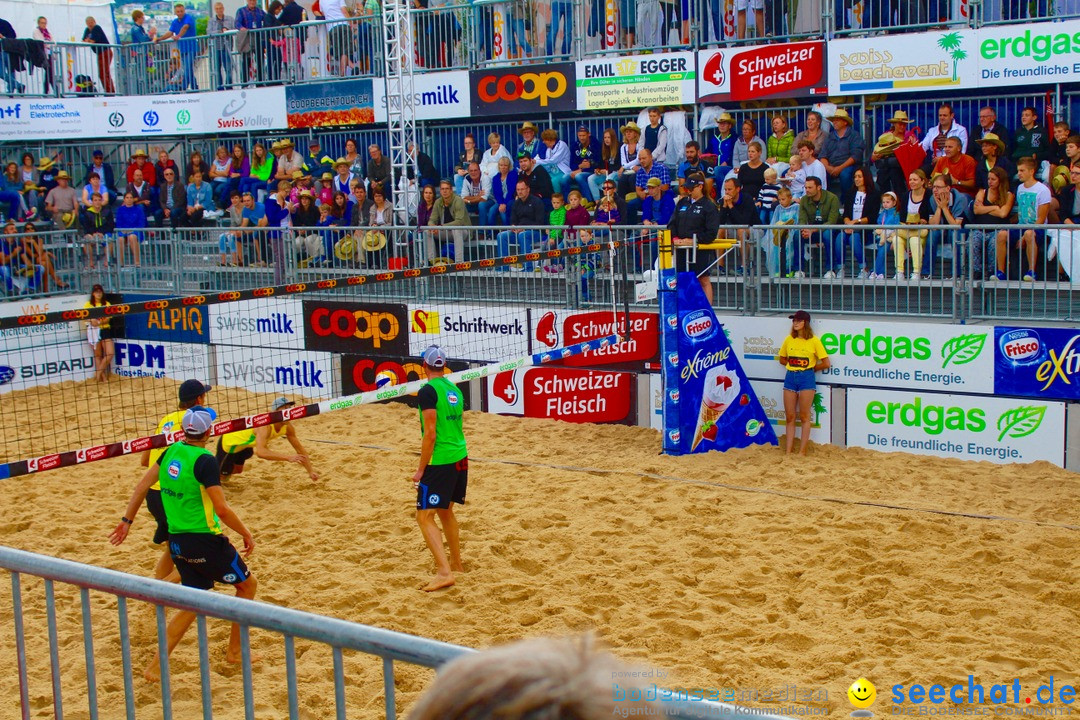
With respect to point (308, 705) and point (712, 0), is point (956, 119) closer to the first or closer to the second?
point (712, 0)

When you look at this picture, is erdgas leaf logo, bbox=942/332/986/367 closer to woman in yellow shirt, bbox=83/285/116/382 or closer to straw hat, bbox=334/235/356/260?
straw hat, bbox=334/235/356/260

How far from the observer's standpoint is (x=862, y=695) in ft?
19.3

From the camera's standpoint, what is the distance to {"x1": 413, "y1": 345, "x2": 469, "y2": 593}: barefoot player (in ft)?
25.7

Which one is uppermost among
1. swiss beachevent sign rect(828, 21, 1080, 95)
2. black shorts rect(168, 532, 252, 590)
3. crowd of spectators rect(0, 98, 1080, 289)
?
swiss beachevent sign rect(828, 21, 1080, 95)

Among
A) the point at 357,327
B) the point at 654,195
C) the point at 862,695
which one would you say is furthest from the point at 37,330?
the point at 862,695

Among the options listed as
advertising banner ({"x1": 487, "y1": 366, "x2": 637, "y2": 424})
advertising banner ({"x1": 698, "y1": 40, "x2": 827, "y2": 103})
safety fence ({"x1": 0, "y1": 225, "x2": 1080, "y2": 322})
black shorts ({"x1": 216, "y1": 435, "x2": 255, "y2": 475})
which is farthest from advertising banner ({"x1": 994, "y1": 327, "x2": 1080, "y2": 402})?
black shorts ({"x1": 216, "y1": 435, "x2": 255, "y2": 475})

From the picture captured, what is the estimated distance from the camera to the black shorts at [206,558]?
644 centimetres

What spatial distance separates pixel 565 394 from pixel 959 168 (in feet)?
16.1

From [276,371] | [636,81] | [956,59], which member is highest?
[636,81]

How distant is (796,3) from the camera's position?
1445 centimetres

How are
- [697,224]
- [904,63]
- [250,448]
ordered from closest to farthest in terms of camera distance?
[250,448] < [697,224] < [904,63]

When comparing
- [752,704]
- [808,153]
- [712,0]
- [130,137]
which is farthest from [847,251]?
[130,137]

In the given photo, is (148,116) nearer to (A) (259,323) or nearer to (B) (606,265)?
(A) (259,323)

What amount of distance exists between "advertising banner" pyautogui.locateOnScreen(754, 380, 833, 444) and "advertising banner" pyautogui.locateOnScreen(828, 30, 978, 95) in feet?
14.3
